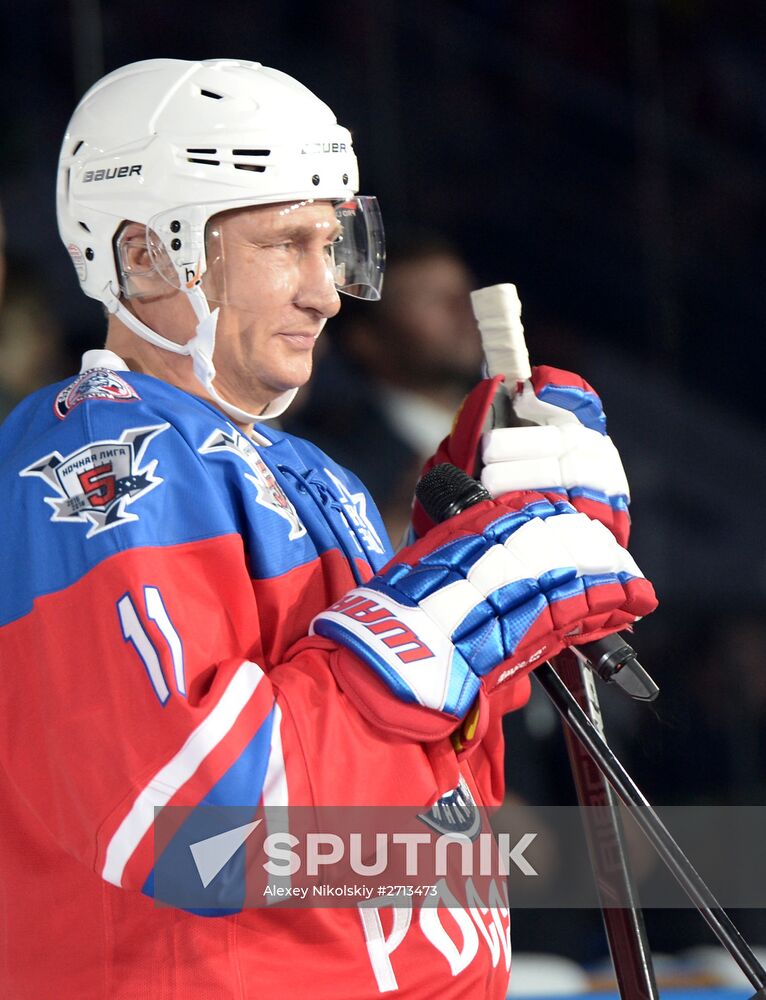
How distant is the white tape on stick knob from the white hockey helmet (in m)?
0.21

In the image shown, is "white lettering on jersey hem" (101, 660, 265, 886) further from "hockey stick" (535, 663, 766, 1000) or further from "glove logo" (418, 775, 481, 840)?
"hockey stick" (535, 663, 766, 1000)

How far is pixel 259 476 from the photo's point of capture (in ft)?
4.02

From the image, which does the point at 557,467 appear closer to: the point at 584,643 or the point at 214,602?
the point at 584,643

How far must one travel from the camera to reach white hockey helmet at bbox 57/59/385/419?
4.15 ft

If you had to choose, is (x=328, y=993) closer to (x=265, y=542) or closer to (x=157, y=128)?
(x=265, y=542)

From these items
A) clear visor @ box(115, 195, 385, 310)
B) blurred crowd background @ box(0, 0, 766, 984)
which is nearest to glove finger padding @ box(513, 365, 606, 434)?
clear visor @ box(115, 195, 385, 310)

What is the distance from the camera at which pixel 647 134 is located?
119 inches

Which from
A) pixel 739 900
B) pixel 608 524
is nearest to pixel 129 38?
pixel 608 524

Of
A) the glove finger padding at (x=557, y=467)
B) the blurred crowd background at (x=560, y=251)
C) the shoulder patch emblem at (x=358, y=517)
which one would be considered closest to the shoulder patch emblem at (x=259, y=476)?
the shoulder patch emblem at (x=358, y=517)

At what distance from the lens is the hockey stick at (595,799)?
140cm

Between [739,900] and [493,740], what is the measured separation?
1.48 meters

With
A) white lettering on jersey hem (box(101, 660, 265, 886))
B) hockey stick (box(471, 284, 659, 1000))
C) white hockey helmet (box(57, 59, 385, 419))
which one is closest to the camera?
white lettering on jersey hem (box(101, 660, 265, 886))

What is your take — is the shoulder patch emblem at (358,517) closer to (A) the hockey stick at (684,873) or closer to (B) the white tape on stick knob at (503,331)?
(B) the white tape on stick knob at (503,331)

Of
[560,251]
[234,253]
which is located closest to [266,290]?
[234,253]
